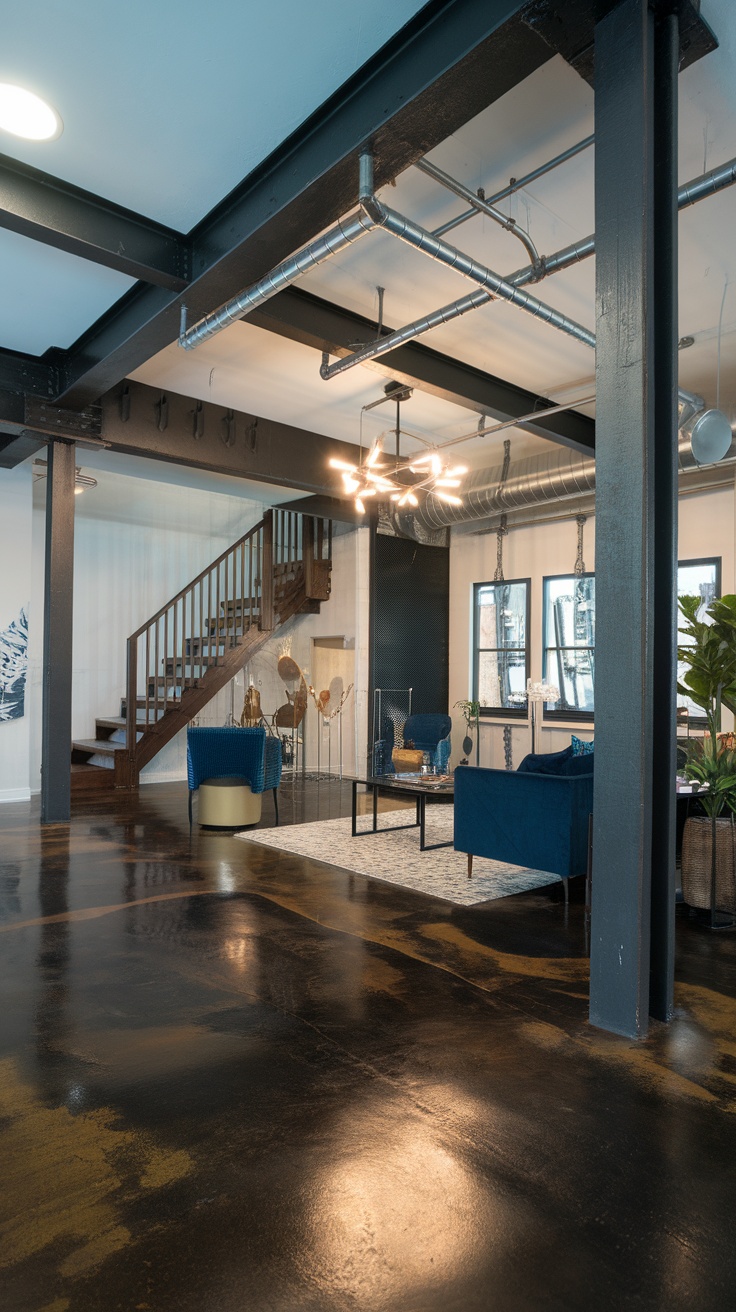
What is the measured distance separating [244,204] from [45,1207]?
13.9 ft

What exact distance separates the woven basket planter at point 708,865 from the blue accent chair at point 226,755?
11.5 feet

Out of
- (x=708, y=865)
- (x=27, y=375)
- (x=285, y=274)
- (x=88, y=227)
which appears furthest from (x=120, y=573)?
(x=708, y=865)

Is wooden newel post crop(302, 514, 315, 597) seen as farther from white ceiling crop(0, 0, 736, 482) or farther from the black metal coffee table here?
the black metal coffee table

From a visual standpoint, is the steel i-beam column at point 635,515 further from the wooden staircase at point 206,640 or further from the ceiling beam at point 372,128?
the wooden staircase at point 206,640

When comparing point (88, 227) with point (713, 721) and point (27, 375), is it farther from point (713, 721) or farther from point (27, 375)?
point (713, 721)

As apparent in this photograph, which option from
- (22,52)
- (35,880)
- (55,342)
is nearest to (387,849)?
(35,880)

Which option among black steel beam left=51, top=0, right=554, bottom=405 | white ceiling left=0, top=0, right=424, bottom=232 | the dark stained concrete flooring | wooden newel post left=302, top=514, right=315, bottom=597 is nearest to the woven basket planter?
the dark stained concrete flooring

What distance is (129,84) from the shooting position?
3340 mm

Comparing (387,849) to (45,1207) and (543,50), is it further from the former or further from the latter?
(543,50)

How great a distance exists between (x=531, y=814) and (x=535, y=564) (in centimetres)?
550

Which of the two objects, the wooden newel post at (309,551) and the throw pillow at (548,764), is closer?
the throw pillow at (548,764)

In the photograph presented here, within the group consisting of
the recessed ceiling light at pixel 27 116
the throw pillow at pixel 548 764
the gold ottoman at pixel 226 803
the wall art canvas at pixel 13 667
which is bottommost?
the gold ottoman at pixel 226 803

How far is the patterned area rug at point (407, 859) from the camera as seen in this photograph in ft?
16.2

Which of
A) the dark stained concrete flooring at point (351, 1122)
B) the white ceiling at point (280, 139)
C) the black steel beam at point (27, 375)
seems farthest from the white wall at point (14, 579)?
the dark stained concrete flooring at point (351, 1122)
